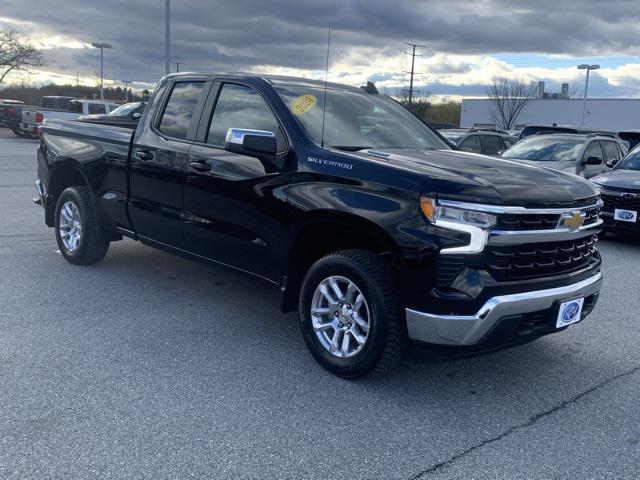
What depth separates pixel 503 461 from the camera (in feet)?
10.3

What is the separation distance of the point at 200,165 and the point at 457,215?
2.21 metres

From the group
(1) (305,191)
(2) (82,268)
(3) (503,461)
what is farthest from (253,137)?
(2) (82,268)

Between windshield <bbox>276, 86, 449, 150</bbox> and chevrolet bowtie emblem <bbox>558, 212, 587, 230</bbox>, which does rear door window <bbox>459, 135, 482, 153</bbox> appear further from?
chevrolet bowtie emblem <bbox>558, 212, 587, 230</bbox>

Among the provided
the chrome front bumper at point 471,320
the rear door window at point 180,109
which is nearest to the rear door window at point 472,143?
the rear door window at point 180,109

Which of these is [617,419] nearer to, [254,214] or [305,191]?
[305,191]

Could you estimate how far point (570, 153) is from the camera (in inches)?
450

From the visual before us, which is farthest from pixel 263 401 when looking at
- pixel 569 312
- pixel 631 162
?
pixel 631 162

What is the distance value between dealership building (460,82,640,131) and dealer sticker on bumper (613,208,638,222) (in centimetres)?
5205

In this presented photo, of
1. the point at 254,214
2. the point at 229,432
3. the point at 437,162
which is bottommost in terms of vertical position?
the point at 229,432

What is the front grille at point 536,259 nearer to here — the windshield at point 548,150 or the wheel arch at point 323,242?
the wheel arch at point 323,242

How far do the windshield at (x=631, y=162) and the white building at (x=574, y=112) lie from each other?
58.3 m

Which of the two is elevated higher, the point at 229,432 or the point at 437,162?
the point at 437,162

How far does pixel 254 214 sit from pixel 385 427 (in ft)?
5.82

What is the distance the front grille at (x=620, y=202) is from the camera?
8586mm
